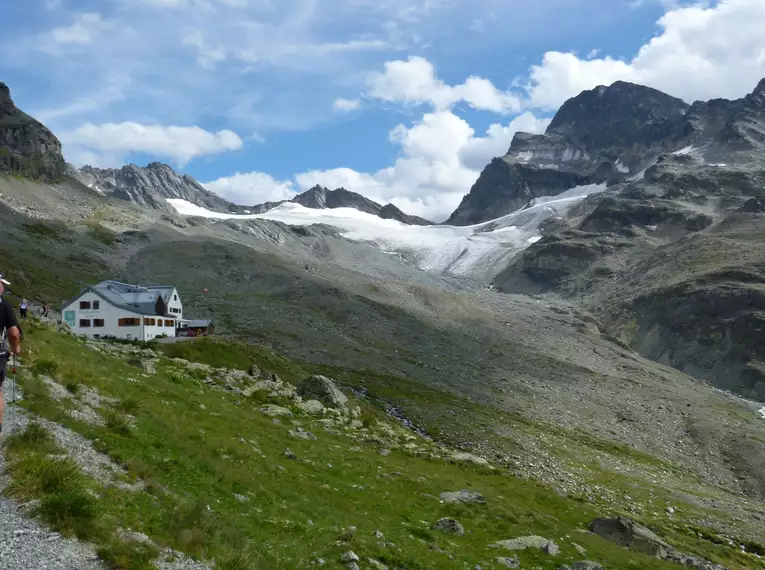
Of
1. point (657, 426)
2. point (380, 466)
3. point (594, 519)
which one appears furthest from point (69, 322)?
point (657, 426)

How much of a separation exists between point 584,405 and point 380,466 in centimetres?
7984

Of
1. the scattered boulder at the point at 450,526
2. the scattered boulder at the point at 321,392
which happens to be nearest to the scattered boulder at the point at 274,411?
the scattered boulder at the point at 321,392

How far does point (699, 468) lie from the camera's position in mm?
84062

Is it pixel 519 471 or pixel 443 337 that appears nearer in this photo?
pixel 519 471

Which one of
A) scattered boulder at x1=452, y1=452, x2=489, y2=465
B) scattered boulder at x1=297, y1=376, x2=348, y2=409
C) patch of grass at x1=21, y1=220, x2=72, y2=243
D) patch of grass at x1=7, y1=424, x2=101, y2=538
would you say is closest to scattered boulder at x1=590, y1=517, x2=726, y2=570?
scattered boulder at x1=452, y1=452, x2=489, y2=465

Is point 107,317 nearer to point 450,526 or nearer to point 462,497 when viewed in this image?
point 462,497

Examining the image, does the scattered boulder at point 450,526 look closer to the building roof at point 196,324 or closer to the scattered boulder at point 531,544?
the scattered boulder at point 531,544

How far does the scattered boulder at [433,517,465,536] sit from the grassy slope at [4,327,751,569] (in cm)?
48

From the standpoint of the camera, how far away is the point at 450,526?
25453mm

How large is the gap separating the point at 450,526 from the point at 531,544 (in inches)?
152

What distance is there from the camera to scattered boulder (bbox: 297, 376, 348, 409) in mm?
51594

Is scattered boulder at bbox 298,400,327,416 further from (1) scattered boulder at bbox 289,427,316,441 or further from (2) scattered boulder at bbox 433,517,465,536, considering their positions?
(2) scattered boulder at bbox 433,517,465,536

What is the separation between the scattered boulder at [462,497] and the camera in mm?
30495

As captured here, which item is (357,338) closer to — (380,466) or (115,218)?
(380,466)
